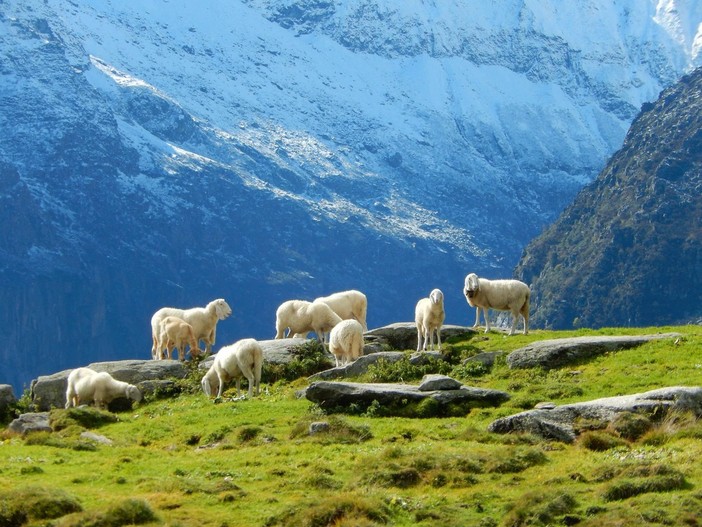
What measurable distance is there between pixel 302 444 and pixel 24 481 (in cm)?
694

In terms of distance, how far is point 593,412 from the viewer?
30656 millimetres

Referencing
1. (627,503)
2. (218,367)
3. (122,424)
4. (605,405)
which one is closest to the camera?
(627,503)

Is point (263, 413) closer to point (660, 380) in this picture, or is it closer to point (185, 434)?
point (185, 434)

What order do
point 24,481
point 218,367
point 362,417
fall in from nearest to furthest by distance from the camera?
point 24,481 < point 362,417 < point 218,367

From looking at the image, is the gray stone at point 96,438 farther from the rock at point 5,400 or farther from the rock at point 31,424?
the rock at point 5,400

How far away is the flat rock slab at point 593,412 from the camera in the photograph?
30078mm

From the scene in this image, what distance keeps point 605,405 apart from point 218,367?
52.7ft

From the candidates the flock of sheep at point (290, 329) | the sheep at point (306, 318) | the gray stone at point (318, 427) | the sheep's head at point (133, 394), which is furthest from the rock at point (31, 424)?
the sheep at point (306, 318)

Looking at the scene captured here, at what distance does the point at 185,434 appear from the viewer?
35.2 meters

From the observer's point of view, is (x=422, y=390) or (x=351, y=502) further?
(x=422, y=390)

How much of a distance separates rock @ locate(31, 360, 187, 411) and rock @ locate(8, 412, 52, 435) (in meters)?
8.25

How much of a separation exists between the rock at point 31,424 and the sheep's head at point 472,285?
58.2 feet

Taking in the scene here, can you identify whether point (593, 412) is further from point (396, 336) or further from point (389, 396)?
point (396, 336)

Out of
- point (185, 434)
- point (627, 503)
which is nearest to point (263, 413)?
point (185, 434)
